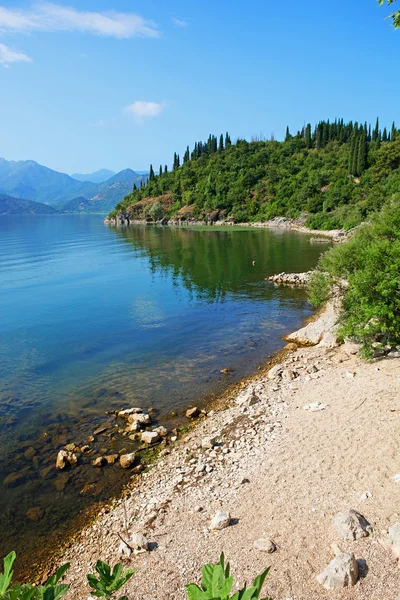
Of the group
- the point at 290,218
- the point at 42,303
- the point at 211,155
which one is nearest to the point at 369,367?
the point at 42,303

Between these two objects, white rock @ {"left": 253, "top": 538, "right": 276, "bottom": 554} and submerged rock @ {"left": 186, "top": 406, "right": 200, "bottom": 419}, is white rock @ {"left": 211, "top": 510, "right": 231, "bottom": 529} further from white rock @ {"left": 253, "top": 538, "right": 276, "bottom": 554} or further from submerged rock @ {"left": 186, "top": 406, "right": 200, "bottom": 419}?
submerged rock @ {"left": 186, "top": 406, "right": 200, "bottom": 419}

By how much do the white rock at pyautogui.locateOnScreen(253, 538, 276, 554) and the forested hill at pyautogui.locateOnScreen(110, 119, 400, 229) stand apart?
90.7 meters

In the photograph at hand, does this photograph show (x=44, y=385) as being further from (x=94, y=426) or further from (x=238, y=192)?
(x=238, y=192)

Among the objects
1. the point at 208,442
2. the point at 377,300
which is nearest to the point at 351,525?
the point at 208,442

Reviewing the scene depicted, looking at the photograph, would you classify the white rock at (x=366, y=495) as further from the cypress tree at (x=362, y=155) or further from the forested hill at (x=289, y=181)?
the cypress tree at (x=362, y=155)

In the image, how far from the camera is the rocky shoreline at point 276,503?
805cm

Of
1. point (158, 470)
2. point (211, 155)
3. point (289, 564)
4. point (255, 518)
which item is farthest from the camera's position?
point (211, 155)

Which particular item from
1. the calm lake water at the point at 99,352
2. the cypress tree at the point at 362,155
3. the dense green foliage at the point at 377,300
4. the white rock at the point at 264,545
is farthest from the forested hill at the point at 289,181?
the white rock at the point at 264,545

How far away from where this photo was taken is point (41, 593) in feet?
10.8

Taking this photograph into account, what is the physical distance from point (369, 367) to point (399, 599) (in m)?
12.0

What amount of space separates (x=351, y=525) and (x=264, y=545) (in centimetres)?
193

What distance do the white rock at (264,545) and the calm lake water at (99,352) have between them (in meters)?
5.64

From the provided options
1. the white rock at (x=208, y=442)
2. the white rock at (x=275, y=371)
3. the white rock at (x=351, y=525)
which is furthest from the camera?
the white rock at (x=275, y=371)

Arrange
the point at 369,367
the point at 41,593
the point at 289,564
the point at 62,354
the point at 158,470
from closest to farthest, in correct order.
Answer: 1. the point at 41,593
2. the point at 289,564
3. the point at 158,470
4. the point at 369,367
5. the point at 62,354
